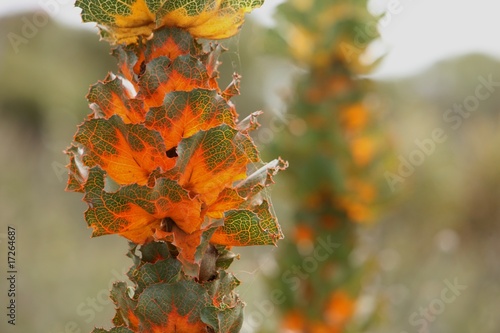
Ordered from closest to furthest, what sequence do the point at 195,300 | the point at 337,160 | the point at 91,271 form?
the point at 195,300, the point at 337,160, the point at 91,271

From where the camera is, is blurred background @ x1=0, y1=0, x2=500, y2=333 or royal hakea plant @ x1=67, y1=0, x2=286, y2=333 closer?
royal hakea plant @ x1=67, y1=0, x2=286, y2=333

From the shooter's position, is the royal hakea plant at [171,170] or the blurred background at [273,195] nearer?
the royal hakea plant at [171,170]

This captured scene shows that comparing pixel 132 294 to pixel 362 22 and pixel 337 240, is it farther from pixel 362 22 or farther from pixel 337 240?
pixel 362 22

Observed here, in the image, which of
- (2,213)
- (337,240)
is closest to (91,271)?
(2,213)

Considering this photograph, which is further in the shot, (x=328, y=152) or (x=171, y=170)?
(x=328, y=152)
